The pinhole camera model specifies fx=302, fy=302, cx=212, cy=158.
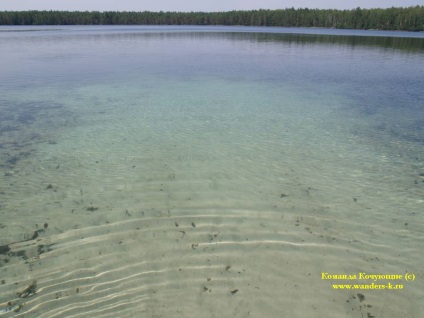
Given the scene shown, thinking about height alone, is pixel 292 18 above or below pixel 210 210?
above

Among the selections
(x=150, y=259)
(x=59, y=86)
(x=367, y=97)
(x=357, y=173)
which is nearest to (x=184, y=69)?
(x=59, y=86)

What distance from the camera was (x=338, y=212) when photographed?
690cm

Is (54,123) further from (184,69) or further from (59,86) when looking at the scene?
(184,69)

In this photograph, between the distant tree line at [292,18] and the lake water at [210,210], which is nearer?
the lake water at [210,210]

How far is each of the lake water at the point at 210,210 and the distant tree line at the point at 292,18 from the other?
428ft

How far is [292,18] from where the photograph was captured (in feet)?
526

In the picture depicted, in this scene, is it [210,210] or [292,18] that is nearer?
[210,210]

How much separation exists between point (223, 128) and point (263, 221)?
6521mm

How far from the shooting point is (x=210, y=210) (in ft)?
23.0

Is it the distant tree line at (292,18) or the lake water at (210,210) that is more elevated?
the distant tree line at (292,18)

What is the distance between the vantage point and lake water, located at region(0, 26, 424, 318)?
481cm

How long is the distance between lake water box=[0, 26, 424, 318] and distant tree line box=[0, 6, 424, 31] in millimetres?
130359

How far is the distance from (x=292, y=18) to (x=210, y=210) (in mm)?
176370

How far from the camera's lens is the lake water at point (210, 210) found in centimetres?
481
